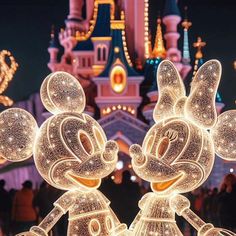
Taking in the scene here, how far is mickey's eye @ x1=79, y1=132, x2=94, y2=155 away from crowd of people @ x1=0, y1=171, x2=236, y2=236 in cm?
221

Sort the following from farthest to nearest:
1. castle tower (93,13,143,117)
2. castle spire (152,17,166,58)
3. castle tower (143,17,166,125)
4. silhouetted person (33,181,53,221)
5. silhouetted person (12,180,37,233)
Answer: castle spire (152,17,166,58)
castle tower (93,13,143,117)
castle tower (143,17,166,125)
silhouetted person (33,181,53,221)
silhouetted person (12,180,37,233)

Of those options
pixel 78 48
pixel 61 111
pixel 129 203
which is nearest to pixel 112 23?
pixel 78 48

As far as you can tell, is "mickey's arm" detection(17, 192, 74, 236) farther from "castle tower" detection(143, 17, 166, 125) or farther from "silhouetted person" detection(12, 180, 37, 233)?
"castle tower" detection(143, 17, 166, 125)

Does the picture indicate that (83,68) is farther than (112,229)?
Yes

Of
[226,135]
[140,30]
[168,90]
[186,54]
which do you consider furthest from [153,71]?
[226,135]

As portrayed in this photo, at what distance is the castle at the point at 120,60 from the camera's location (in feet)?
62.5

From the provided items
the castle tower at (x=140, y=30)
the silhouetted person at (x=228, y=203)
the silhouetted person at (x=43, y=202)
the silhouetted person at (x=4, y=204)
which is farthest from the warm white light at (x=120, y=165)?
the silhouetted person at (x=228, y=203)

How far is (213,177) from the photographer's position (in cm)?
1834

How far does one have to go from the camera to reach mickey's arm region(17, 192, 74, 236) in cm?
511

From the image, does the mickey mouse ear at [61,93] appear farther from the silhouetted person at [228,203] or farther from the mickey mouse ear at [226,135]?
the silhouetted person at [228,203]

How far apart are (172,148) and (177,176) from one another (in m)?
0.23

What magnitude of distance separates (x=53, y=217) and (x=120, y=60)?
14.8 m

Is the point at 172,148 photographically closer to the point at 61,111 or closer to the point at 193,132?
the point at 193,132

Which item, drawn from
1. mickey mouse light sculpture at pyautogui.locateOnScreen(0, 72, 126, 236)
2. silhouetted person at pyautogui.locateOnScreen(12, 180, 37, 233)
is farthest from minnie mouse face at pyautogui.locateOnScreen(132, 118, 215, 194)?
silhouetted person at pyautogui.locateOnScreen(12, 180, 37, 233)
